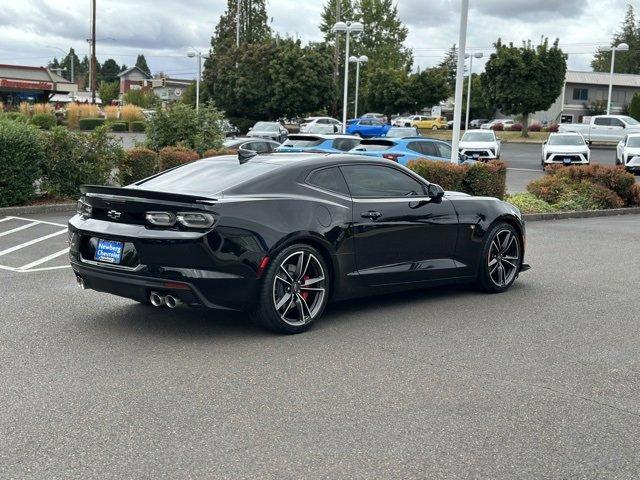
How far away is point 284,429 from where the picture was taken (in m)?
4.38

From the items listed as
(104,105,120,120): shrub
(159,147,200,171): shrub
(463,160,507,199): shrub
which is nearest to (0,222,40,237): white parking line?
(159,147,200,171): shrub

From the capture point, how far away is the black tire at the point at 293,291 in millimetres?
6137

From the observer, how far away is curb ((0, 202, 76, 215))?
13927 mm

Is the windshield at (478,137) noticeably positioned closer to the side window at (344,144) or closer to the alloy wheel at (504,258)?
the side window at (344,144)

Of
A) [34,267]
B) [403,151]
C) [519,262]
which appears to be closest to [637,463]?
[519,262]

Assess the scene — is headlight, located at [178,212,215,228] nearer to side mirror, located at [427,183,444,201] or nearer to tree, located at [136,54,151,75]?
side mirror, located at [427,183,444,201]

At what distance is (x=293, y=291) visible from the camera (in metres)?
6.32

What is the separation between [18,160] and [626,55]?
103 m

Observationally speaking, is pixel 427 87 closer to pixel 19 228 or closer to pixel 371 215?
pixel 19 228

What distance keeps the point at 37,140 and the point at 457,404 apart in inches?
461

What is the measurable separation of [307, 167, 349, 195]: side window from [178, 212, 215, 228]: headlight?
114cm

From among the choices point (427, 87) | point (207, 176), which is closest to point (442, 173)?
point (207, 176)

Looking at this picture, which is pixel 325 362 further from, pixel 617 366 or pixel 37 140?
pixel 37 140

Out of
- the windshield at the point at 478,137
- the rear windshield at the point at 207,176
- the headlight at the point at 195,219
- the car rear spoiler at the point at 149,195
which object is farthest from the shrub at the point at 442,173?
the windshield at the point at 478,137
